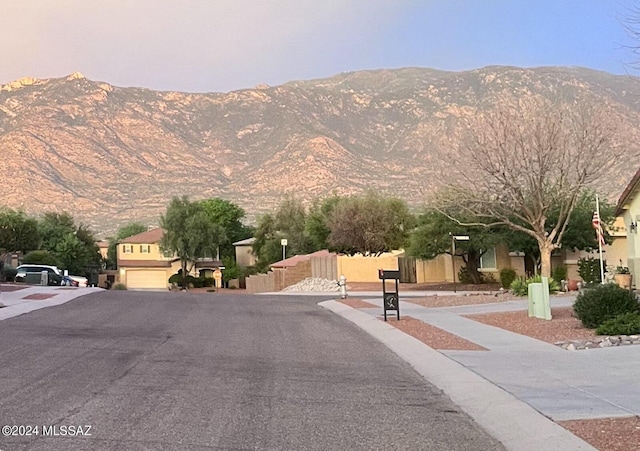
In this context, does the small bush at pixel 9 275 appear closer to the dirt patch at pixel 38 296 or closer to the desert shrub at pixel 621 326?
the dirt patch at pixel 38 296

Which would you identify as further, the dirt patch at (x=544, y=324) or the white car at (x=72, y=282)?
the white car at (x=72, y=282)

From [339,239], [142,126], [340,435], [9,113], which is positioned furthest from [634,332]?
[9,113]

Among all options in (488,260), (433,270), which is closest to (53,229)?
(433,270)

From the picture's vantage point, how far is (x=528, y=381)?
12086 millimetres

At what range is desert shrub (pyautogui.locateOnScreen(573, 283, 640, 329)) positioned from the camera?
1800 centimetres

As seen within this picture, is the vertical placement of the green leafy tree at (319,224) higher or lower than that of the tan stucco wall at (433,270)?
higher

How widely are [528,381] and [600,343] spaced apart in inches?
166

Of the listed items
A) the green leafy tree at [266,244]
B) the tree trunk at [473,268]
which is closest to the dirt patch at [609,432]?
the tree trunk at [473,268]

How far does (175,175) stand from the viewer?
137125 mm

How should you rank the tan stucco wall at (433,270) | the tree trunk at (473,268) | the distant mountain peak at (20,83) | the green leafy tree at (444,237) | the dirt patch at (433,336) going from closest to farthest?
1. the dirt patch at (433,336)
2. the green leafy tree at (444,237)
3. the tree trunk at (473,268)
4. the tan stucco wall at (433,270)
5. the distant mountain peak at (20,83)

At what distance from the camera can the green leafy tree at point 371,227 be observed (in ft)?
194

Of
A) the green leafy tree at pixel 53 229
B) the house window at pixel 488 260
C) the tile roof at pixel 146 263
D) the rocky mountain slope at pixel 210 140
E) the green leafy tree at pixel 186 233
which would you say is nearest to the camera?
the house window at pixel 488 260

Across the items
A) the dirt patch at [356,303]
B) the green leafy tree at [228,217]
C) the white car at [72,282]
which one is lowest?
the dirt patch at [356,303]

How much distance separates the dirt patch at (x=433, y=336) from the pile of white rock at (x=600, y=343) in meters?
1.61
